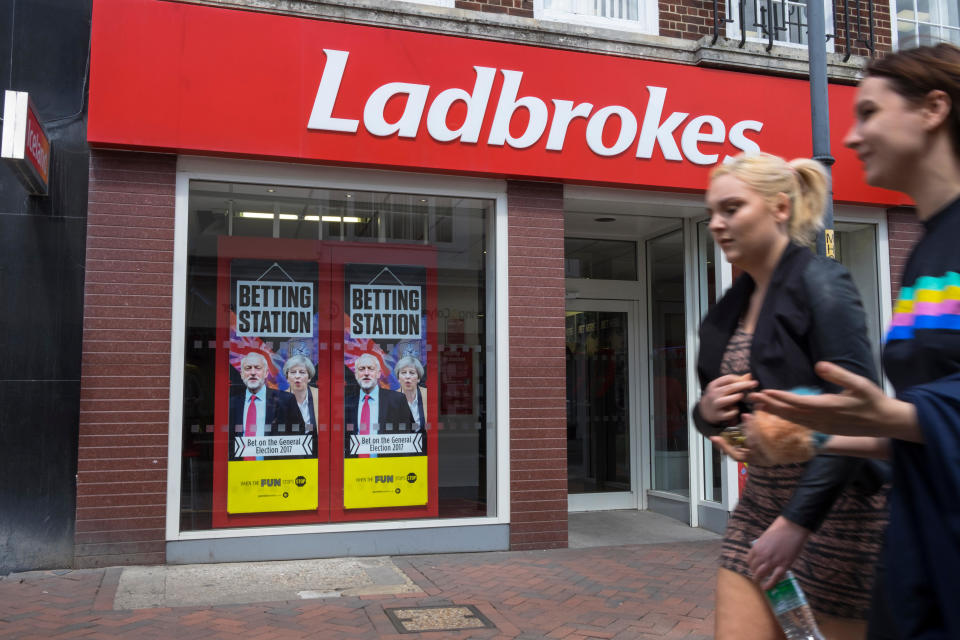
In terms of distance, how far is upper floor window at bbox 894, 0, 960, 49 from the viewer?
909cm

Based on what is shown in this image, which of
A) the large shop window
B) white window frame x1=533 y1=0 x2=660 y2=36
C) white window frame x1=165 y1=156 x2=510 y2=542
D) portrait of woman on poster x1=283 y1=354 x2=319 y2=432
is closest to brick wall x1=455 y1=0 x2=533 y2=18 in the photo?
white window frame x1=533 y1=0 x2=660 y2=36

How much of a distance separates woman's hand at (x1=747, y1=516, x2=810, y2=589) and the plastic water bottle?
1.2 inches

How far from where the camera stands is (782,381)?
192 centimetres

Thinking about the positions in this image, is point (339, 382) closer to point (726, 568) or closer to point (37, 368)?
point (37, 368)

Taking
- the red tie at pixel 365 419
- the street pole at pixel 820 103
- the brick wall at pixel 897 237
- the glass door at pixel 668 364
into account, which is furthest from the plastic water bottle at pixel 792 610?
the brick wall at pixel 897 237

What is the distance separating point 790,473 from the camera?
6.58 ft

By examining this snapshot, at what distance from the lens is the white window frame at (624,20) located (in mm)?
7703

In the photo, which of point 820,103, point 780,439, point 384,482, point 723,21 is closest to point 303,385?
point 384,482

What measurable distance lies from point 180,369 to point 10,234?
5.33 feet

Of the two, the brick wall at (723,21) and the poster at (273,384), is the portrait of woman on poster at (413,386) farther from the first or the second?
the brick wall at (723,21)

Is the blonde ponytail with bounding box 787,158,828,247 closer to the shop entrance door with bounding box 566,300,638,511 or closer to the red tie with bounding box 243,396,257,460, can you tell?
the red tie with bounding box 243,396,257,460

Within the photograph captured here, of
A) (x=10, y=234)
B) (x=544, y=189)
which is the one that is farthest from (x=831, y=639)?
(x=10, y=234)

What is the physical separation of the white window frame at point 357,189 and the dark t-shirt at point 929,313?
5637mm

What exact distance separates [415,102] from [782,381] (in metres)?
5.46
